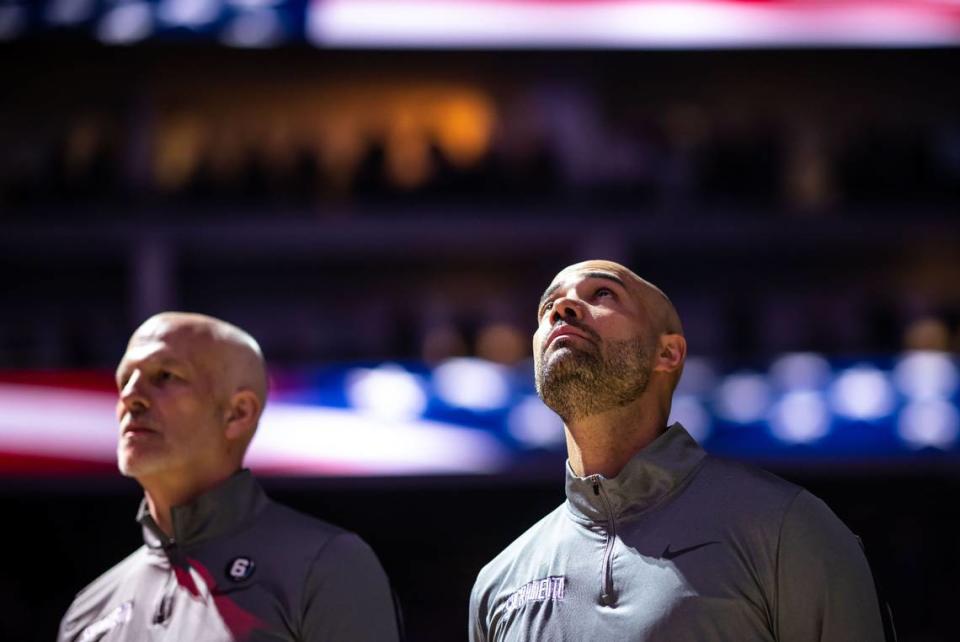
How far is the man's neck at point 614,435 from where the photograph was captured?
7.52ft

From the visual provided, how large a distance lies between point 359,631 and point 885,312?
4147 mm

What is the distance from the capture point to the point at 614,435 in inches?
90.4

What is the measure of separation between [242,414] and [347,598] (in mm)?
530

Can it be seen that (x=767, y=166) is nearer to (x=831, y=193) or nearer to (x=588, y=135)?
(x=831, y=193)

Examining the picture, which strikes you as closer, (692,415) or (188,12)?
(692,415)

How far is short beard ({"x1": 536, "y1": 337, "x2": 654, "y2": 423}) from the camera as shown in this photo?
2244 millimetres

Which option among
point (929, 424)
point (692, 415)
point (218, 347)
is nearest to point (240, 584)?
point (218, 347)

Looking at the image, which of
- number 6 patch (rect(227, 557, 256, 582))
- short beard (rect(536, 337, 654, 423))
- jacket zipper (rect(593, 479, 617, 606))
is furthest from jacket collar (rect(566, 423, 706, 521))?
number 6 patch (rect(227, 557, 256, 582))

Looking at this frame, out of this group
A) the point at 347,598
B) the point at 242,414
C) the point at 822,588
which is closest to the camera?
the point at 822,588

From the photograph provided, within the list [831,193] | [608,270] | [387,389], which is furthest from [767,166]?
[608,270]

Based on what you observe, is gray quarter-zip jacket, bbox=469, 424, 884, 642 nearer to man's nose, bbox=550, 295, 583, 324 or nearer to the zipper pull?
man's nose, bbox=550, 295, 583, 324

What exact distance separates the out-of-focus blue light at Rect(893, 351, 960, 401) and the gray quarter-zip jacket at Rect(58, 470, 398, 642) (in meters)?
3.08

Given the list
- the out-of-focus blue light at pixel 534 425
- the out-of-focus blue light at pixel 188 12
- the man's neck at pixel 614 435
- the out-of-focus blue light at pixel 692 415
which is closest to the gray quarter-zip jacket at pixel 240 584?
the man's neck at pixel 614 435

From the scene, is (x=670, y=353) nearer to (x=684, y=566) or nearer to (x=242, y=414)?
(x=684, y=566)
